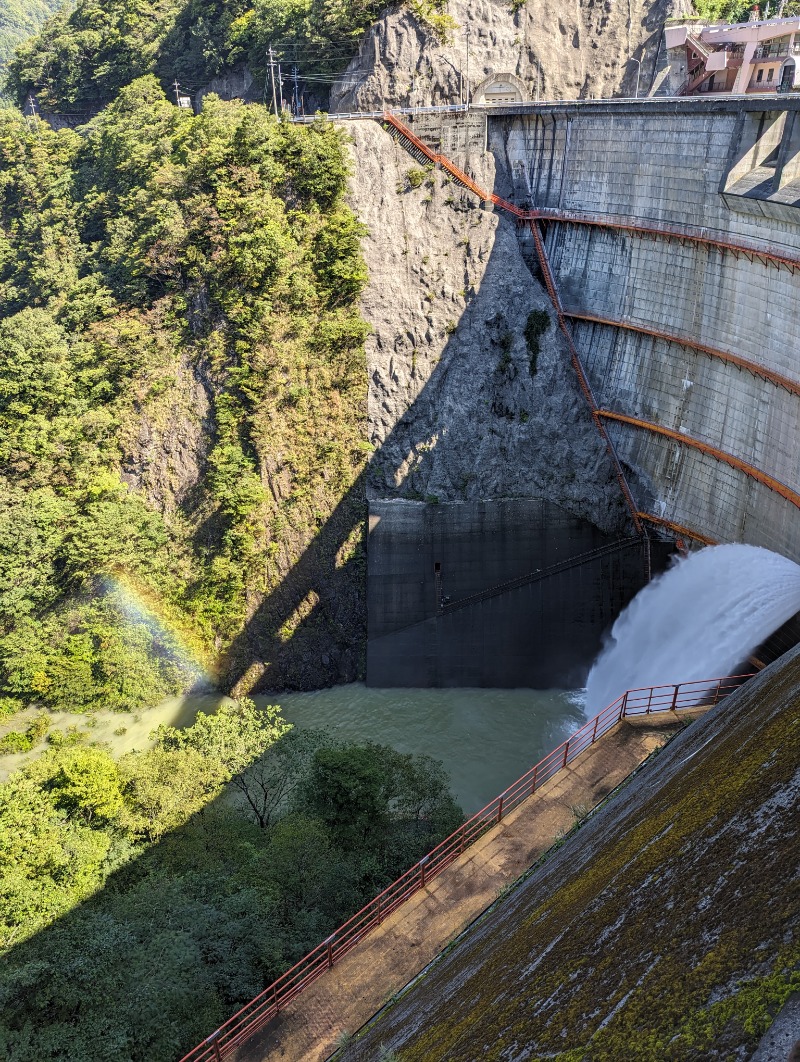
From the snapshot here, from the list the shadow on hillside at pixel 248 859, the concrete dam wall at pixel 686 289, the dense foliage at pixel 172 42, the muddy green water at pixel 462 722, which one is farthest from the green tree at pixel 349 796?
the dense foliage at pixel 172 42

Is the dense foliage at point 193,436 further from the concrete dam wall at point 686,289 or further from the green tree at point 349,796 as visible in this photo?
the green tree at point 349,796

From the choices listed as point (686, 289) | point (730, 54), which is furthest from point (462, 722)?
point (730, 54)

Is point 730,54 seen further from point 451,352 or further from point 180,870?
point 180,870

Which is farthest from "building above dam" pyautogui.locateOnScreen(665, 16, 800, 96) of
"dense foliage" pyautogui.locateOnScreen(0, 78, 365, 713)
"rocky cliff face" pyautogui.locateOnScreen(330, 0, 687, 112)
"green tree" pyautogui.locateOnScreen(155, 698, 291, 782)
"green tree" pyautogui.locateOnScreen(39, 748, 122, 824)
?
"green tree" pyautogui.locateOnScreen(39, 748, 122, 824)

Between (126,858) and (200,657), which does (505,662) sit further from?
(126,858)

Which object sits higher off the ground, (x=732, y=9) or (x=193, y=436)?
(x=732, y=9)

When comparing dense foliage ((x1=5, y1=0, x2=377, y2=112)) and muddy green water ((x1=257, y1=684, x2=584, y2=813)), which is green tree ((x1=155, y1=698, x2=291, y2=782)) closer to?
muddy green water ((x1=257, y1=684, x2=584, y2=813))
